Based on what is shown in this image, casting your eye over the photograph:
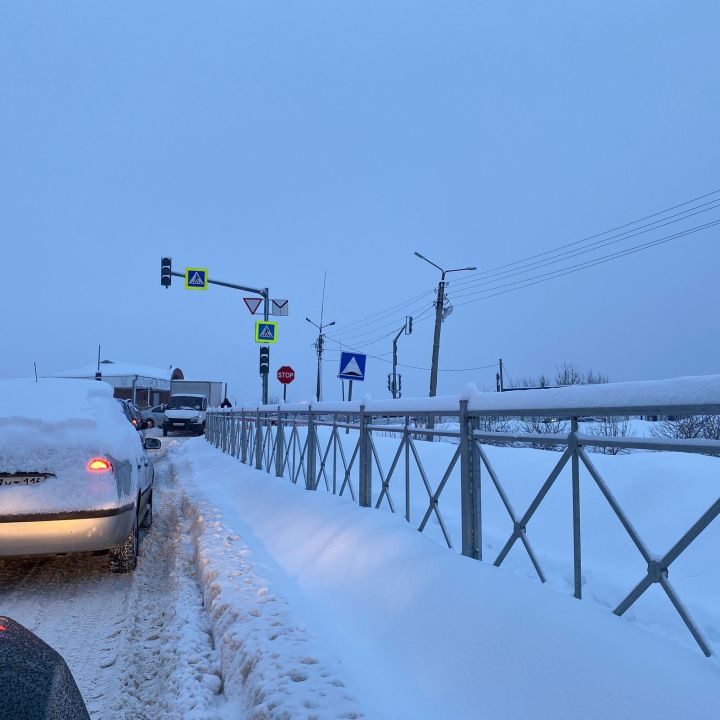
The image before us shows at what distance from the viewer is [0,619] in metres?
1.74

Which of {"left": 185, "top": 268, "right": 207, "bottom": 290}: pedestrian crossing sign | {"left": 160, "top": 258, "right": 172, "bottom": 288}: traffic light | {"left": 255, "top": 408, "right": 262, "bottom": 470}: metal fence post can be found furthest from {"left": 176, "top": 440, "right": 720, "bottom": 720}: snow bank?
{"left": 160, "top": 258, "right": 172, "bottom": 288}: traffic light

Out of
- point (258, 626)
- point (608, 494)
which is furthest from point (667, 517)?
point (258, 626)

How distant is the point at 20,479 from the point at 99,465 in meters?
0.55

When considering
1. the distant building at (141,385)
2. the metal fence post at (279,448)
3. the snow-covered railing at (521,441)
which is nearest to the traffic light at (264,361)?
the metal fence post at (279,448)

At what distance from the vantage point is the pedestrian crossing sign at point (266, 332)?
693 inches

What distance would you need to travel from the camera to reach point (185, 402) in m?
31.6

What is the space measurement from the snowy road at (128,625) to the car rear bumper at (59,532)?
0.44 meters

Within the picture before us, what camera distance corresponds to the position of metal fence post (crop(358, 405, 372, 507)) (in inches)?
240

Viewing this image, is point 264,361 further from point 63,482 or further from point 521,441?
point 521,441

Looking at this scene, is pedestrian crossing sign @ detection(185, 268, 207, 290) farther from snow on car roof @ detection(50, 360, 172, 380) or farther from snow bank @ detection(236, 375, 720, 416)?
snow on car roof @ detection(50, 360, 172, 380)

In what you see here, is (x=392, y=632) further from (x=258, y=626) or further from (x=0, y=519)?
(x=0, y=519)

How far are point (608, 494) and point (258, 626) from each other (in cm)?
210

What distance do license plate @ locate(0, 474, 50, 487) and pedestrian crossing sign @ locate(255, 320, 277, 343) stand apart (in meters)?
13.2

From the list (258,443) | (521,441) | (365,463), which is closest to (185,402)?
(258,443)
